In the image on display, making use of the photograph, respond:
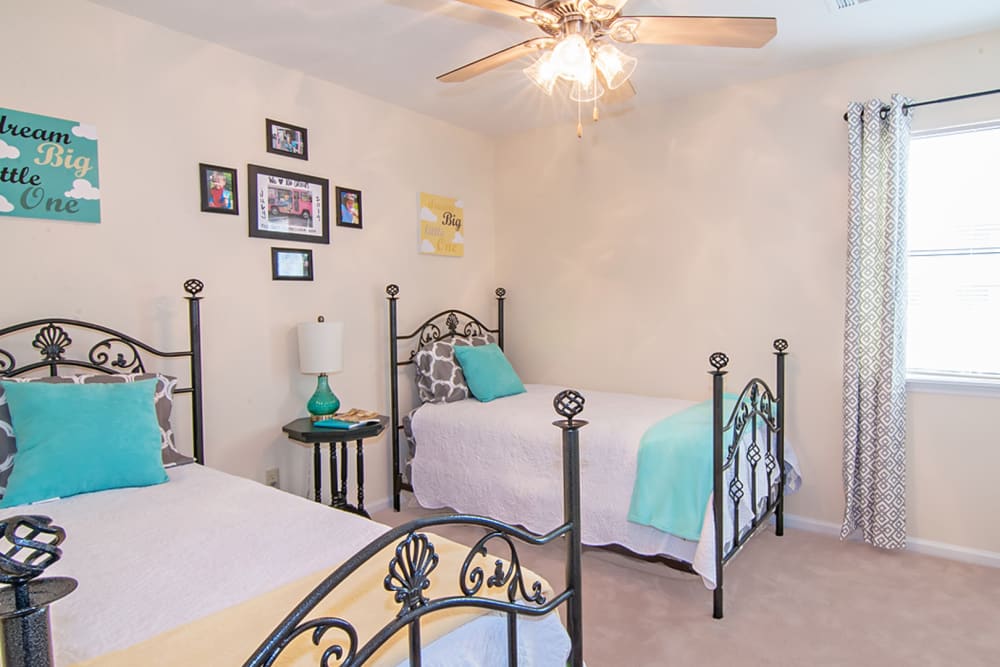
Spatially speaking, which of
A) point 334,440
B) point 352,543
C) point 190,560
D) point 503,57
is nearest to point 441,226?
point 334,440

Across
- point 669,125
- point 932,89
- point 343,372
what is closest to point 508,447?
point 343,372

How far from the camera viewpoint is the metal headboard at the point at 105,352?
2172 millimetres

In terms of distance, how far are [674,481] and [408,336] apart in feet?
6.33

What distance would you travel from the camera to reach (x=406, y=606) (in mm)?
1045

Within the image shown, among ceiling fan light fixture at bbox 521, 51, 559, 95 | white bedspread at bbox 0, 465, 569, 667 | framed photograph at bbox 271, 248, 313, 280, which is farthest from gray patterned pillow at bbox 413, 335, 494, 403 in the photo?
ceiling fan light fixture at bbox 521, 51, 559, 95

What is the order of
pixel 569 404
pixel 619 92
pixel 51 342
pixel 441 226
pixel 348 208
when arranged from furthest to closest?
pixel 441 226
pixel 348 208
pixel 619 92
pixel 51 342
pixel 569 404

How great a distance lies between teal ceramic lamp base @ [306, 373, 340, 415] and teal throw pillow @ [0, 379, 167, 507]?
3.15ft

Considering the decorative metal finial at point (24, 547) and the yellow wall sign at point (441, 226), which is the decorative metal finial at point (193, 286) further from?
the decorative metal finial at point (24, 547)

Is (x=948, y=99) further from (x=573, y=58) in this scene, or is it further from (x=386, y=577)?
(x=386, y=577)

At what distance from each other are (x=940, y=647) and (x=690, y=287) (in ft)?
6.82

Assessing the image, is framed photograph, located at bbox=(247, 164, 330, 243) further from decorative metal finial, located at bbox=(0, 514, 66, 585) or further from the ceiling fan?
decorative metal finial, located at bbox=(0, 514, 66, 585)

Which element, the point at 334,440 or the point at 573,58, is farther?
the point at 334,440

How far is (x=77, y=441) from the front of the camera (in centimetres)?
187

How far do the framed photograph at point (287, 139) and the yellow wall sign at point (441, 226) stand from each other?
886 millimetres
